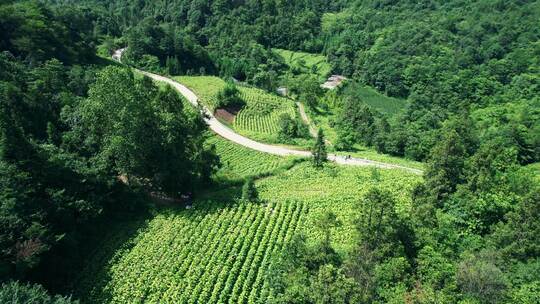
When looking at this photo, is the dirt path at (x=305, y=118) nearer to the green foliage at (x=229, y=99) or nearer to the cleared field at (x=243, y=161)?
the green foliage at (x=229, y=99)

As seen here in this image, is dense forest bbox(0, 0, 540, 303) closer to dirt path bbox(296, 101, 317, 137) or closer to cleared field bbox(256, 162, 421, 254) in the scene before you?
cleared field bbox(256, 162, 421, 254)

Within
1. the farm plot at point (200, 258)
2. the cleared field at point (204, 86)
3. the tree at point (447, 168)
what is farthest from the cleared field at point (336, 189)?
the cleared field at point (204, 86)

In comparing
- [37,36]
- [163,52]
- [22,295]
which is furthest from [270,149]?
[163,52]

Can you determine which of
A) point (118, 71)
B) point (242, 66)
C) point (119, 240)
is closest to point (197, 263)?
point (119, 240)

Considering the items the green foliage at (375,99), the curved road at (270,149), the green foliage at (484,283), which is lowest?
the green foliage at (375,99)

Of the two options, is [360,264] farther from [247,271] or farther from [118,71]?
[118,71]

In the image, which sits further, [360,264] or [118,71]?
[118,71]
